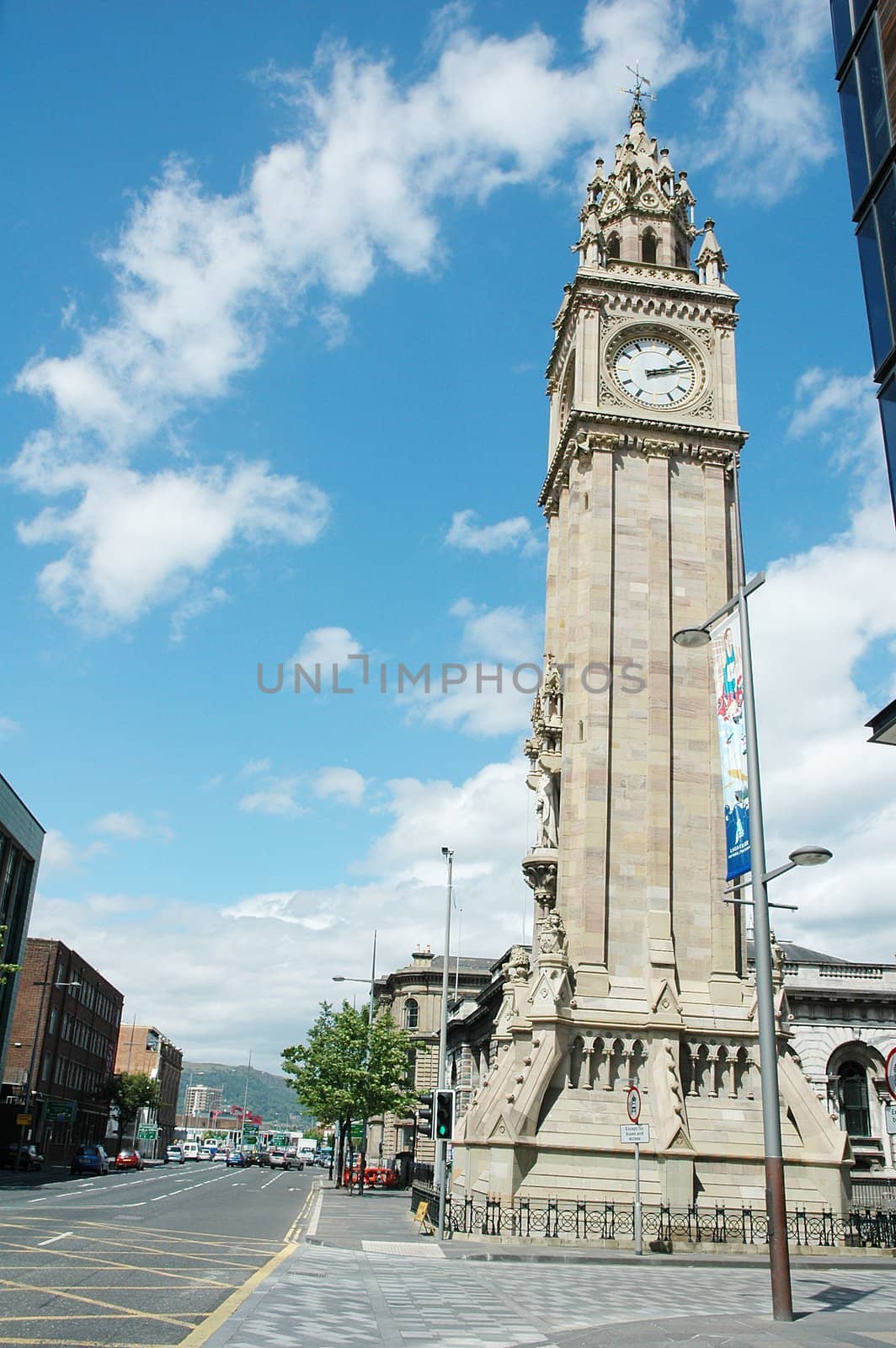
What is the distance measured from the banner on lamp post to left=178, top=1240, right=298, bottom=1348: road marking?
9.61 meters

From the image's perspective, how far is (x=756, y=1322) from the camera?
14031 millimetres

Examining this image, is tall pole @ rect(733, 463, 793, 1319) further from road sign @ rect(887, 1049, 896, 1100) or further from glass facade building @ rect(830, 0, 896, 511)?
road sign @ rect(887, 1049, 896, 1100)

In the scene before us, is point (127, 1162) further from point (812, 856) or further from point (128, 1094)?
point (812, 856)

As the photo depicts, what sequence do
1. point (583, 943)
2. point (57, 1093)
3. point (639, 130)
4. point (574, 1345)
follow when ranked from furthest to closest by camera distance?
point (57, 1093)
point (639, 130)
point (583, 943)
point (574, 1345)

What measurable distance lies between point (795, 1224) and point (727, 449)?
2490cm

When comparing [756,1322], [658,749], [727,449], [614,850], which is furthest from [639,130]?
[756,1322]

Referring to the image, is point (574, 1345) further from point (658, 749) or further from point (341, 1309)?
point (658, 749)

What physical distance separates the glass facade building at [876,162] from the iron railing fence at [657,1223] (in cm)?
1963

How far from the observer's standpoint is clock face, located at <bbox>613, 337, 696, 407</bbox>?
40188mm

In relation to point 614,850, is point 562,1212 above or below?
below

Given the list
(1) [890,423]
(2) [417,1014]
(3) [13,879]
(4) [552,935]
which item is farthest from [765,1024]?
(2) [417,1014]

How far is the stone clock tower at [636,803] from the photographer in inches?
1186

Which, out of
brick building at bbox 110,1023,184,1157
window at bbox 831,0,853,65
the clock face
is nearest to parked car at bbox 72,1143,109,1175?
the clock face

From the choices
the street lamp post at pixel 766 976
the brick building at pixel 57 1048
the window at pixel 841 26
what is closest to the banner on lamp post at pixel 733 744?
the street lamp post at pixel 766 976
